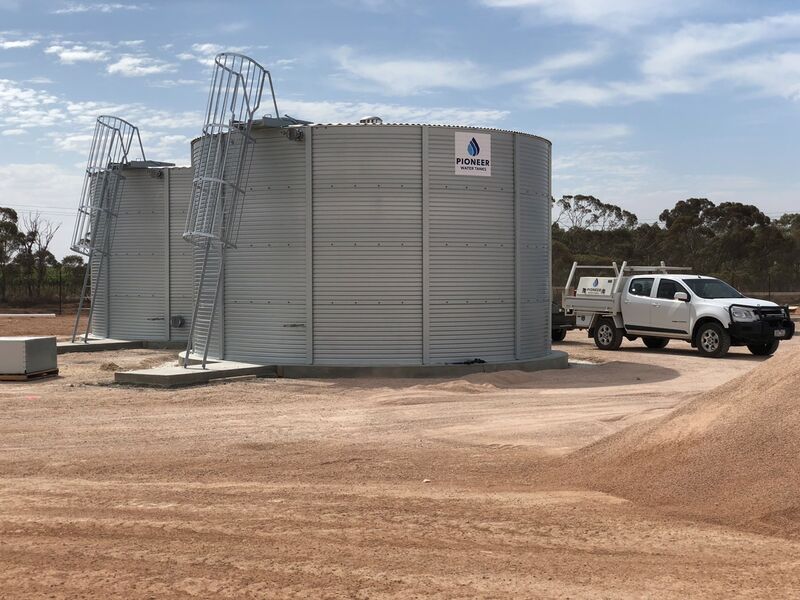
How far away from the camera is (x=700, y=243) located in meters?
67.0

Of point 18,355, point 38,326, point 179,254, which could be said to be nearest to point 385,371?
point 18,355

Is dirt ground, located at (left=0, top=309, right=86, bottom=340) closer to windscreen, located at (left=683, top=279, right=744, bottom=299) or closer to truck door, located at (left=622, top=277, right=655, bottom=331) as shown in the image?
truck door, located at (left=622, top=277, right=655, bottom=331)

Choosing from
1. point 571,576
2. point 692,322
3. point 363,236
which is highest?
point 363,236

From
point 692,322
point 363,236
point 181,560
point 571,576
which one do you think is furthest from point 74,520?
point 692,322

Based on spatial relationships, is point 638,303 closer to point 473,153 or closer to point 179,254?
point 473,153

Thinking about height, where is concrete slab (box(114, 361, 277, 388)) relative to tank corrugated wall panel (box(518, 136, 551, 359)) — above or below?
below

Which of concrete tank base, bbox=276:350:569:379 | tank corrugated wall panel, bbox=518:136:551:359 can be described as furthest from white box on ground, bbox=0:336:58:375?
tank corrugated wall panel, bbox=518:136:551:359

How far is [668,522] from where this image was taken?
7.24 metres

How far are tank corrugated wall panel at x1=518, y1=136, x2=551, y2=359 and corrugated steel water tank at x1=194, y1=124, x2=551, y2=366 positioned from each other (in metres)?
0.70

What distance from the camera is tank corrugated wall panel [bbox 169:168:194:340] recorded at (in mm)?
25109

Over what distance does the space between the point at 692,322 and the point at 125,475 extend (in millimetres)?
16546

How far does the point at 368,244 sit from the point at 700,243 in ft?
178

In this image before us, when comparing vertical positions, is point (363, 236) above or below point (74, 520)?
above

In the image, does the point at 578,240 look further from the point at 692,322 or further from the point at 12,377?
the point at 12,377
